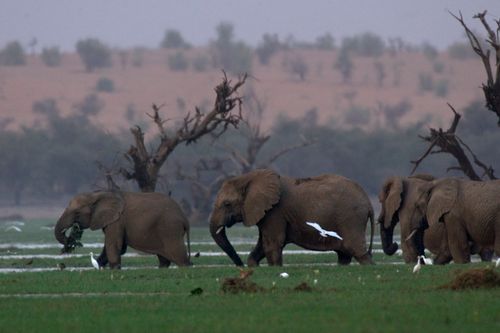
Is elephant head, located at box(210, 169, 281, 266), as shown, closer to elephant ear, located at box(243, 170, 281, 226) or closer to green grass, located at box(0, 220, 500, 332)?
elephant ear, located at box(243, 170, 281, 226)

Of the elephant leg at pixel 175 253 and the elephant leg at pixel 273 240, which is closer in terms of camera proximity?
the elephant leg at pixel 273 240

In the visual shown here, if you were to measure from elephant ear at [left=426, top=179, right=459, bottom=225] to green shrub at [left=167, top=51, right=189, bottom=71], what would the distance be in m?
124

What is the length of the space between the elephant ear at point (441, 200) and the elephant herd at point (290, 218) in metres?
0.02

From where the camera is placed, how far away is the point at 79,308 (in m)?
18.8

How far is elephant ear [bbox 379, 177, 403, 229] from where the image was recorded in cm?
2922

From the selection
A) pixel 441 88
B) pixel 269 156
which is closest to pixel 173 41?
pixel 441 88

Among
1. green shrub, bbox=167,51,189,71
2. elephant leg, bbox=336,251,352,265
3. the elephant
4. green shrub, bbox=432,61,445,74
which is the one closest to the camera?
the elephant

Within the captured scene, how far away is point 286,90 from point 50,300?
120 meters

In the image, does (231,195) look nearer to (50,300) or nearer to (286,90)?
(50,300)

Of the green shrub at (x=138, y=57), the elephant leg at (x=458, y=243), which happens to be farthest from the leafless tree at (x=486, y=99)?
the green shrub at (x=138, y=57)

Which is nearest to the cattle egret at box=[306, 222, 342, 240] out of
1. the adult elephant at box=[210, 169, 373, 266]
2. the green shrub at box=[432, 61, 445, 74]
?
the adult elephant at box=[210, 169, 373, 266]

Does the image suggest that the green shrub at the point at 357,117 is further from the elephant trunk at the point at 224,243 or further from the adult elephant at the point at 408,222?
the elephant trunk at the point at 224,243

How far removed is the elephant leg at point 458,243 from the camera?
26.6 meters

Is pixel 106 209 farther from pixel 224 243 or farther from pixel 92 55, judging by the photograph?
pixel 92 55
